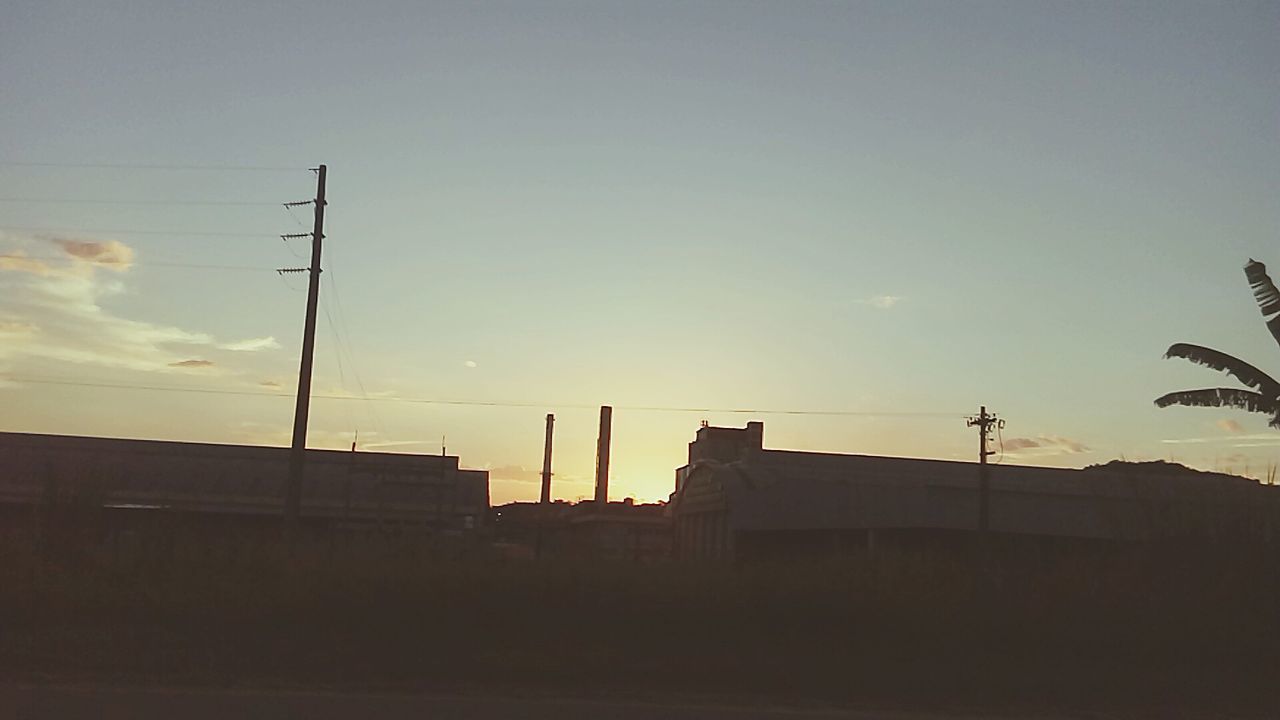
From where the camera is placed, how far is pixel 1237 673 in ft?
58.4

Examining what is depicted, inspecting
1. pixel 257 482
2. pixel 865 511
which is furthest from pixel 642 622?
pixel 257 482

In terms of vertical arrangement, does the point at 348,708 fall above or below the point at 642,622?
below

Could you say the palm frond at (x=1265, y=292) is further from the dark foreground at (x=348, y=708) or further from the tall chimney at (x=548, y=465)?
the tall chimney at (x=548, y=465)

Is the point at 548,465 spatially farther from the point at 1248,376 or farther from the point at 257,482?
the point at 1248,376

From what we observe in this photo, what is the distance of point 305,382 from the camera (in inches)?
1179

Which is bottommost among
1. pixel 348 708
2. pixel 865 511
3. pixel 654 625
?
pixel 348 708

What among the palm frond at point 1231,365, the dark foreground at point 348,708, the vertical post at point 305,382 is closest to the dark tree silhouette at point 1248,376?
the palm frond at point 1231,365

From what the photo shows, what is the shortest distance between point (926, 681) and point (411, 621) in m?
7.33

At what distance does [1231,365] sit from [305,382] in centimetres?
2092

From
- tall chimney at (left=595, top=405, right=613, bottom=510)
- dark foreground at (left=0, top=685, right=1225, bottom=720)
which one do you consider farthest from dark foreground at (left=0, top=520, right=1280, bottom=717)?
tall chimney at (left=595, top=405, right=613, bottom=510)

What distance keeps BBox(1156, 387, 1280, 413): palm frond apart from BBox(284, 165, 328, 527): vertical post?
19.3 m

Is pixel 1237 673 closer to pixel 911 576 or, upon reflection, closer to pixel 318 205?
pixel 911 576

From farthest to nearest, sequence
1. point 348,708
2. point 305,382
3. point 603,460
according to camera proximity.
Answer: point 603,460 < point 305,382 < point 348,708

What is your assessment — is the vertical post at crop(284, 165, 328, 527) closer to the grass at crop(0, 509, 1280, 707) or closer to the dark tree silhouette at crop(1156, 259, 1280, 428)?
the grass at crop(0, 509, 1280, 707)
